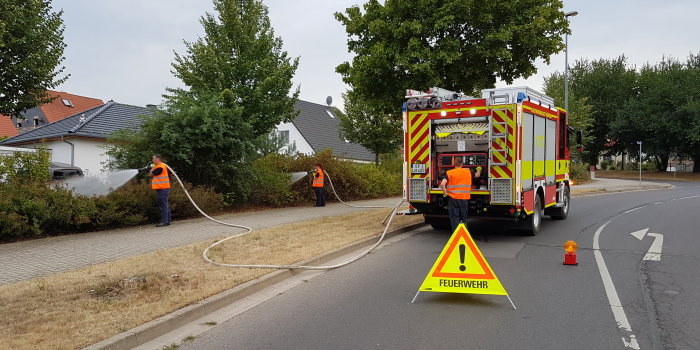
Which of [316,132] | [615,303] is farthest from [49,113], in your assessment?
[615,303]

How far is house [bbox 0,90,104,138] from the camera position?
4904 cm

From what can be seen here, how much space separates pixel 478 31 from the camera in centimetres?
1424

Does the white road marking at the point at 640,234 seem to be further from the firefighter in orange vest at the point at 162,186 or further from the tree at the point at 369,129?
the tree at the point at 369,129

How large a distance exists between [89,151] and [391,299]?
25.2 metres

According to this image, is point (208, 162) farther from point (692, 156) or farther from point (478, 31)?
point (692, 156)

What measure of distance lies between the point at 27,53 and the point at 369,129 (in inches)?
637

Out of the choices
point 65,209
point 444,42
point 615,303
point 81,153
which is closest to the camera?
point 615,303

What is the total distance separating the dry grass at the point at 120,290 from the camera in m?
4.50

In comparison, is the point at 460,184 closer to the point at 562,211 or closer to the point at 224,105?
the point at 562,211

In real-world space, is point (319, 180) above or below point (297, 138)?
below

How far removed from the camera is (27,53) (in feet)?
40.3

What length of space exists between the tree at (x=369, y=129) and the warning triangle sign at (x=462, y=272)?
19915 millimetres

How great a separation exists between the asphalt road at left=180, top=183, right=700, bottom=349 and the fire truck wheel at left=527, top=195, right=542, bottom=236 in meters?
1.67

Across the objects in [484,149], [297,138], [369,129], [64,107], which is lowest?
[484,149]
